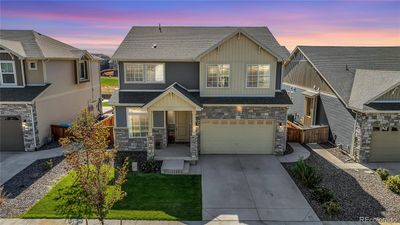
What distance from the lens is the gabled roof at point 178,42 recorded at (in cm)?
1656

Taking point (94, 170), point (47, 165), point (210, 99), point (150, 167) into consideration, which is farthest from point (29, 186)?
point (210, 99)

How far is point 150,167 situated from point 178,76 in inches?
234

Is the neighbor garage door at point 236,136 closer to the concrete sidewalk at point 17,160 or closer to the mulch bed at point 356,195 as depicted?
the mulch bed at point 356,195

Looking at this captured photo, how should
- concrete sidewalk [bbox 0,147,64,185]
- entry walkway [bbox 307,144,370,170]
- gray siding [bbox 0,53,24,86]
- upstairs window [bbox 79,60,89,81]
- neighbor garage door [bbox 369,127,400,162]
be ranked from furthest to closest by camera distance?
upstairs window [bbox 79,60,89,81]
gray siding [bbox 0,53,24,86]
neighbor garage door [bbox 369,127,400,162]
entry walkway [bbox 307,144,370,170]
concrete sidewalk [bbox 0,147,64,185]

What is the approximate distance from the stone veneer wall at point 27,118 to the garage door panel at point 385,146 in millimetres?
19984

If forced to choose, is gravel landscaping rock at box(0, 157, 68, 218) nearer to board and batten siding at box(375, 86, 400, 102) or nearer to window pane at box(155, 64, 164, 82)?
window pane at box(155, 64, 164, 82)

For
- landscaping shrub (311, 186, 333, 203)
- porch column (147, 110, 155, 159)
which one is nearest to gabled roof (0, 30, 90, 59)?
porch column (147, 110, 155, 159)

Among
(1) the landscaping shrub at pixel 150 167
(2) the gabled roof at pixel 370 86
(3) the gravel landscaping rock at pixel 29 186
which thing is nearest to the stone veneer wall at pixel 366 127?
(2) the gabled roof at pixel 370 86

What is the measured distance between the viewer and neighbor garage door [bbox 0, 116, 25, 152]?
1670cm

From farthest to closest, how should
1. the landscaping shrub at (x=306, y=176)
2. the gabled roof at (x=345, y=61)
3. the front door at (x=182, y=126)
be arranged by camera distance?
the gabled roof at (x=345, y=61) → the front door at (x=182, y=126) → the landscaping shrub at (x=306, y=176)

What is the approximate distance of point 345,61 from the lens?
20.6 m

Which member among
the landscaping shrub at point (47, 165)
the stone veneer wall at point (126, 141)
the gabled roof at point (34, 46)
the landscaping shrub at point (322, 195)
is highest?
the gabled roof at point (34, 46)

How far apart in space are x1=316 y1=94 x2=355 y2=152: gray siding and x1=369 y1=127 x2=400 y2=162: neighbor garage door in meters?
1.28

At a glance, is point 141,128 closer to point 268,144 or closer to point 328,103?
point 268,144
